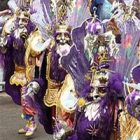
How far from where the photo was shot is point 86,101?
3.96 metres

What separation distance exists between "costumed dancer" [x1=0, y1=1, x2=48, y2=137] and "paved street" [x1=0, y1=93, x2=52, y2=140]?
0.37 feet

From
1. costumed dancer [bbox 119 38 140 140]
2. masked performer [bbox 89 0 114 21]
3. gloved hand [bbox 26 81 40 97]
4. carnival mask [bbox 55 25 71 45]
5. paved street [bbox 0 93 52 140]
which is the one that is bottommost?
paved street [bbox 0 93 52 140]

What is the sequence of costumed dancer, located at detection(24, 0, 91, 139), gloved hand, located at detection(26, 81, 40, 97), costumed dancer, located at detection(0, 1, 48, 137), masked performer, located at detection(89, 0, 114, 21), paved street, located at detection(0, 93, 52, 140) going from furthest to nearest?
1. paved street, located at detection(0, 93, 52, 140)
2. costumed dancer, located at detection(0, 1, 48, 137)
3. masked performer, located at detection(89, 0, 114, 21)
4. gloved hand, located at detection(26, 81, 40, 97)
5. costumed dancer, located at detection(24, 0, 91, 139)

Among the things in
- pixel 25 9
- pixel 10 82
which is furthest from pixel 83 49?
pixel 10 82

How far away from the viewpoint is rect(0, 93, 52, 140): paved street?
260 inches

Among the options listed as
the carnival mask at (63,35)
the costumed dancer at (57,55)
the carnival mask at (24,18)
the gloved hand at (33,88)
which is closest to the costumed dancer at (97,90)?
the costumed dancer at (57,55)

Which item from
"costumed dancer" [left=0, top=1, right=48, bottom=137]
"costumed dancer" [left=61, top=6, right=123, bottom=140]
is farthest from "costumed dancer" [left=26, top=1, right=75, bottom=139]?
"costumed dancer" [left=61, top=6, right=123, bottom=140]

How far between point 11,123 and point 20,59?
96 centimetres

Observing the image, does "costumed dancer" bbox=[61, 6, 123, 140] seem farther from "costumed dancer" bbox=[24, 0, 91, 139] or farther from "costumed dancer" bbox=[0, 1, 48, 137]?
"costumed dancer" bbox=[0, 1, 48, 137]

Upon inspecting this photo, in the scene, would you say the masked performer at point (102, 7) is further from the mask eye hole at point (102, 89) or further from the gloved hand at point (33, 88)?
the mask eye hole at point (102, 89)

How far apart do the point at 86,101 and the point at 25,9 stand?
9.75 ft

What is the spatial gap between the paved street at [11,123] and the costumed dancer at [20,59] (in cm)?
11

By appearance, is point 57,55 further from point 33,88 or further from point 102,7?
point 102,7

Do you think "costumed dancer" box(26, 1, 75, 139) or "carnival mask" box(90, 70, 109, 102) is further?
"costumed dancer" box(26, 1, 75, 139)
